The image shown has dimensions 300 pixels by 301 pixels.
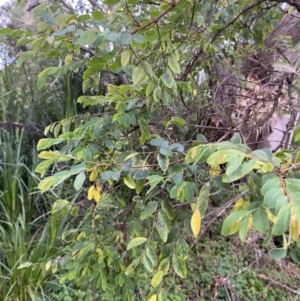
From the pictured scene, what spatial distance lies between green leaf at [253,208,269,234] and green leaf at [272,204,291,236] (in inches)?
2.7

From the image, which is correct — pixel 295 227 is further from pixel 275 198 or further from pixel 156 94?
pixel 156 94

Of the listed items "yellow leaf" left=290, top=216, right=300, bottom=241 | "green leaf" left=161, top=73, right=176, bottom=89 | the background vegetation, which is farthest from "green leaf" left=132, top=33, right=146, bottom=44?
"yellow leaf" left=290, top=216, right=300, bottom=241

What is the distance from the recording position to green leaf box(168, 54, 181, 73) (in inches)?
29.8

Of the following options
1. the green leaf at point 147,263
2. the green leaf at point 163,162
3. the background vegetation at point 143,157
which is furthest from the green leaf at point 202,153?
the green leaf at point 147,263

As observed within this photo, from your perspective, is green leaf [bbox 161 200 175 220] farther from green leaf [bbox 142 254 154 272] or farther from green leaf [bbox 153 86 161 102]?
green leaf [bbox 153 86 161 102]

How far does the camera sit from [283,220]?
0.37 meters

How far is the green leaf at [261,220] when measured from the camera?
44 cm

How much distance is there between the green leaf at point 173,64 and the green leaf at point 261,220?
0.43m

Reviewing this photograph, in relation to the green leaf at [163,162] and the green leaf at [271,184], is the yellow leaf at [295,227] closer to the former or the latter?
the green leaf at [271,184]

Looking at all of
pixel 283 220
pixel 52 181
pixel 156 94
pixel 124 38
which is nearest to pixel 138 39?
pixel 124 38

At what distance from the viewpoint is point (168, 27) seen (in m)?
0.73

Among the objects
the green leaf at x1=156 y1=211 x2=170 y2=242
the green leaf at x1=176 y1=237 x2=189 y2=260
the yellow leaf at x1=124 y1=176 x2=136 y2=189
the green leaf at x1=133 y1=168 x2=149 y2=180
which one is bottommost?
the green leaf at x1=176 y1=237 x2=189 y2=260

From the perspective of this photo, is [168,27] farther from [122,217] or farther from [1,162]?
[1,162]

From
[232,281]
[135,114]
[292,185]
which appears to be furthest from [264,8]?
[232,281]
